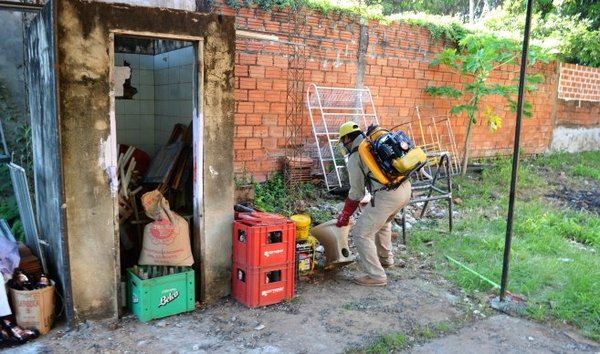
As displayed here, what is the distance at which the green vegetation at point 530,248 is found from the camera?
15.7 feet

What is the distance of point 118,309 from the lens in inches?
166

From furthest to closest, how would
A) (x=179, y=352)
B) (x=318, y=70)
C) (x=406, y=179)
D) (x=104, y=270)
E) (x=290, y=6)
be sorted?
(x=318, y=70) → (x=290, y=6) → (x=406, y=179) → (x=104, y=270) → (x=179, y=352)

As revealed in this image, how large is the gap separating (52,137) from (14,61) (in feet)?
7.37

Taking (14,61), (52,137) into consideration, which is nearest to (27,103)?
(14,61)

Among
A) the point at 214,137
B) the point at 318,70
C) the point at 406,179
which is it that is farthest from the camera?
the point at 318,70

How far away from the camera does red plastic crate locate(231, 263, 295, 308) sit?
4.49m

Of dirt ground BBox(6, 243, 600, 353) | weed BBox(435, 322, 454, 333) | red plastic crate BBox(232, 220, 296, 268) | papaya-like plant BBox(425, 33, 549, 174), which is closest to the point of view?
dirt ground BBox(6, 243, 600, 353)

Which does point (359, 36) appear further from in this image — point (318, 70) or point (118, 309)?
point (118, 309)

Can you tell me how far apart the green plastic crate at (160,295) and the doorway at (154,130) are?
144 mm

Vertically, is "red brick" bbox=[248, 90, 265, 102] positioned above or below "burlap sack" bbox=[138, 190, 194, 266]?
above

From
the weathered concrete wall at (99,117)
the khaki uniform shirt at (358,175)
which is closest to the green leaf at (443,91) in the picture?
the khaki uniform shirt at (358,175)

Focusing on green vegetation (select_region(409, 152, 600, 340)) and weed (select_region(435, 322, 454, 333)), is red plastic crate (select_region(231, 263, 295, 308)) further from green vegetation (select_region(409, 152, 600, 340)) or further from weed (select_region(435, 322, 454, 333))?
green vegetation (select_region(409, 152, 600, 340))

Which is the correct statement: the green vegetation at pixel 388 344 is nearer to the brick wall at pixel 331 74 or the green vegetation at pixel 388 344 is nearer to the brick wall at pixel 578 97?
Result: the brick wall at pixel 331 74

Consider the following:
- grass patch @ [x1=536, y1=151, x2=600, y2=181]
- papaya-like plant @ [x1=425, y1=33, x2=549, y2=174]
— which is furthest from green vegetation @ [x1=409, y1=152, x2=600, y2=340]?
grass patch @ [x1=536, y1=151, x2=600, y2=181]
